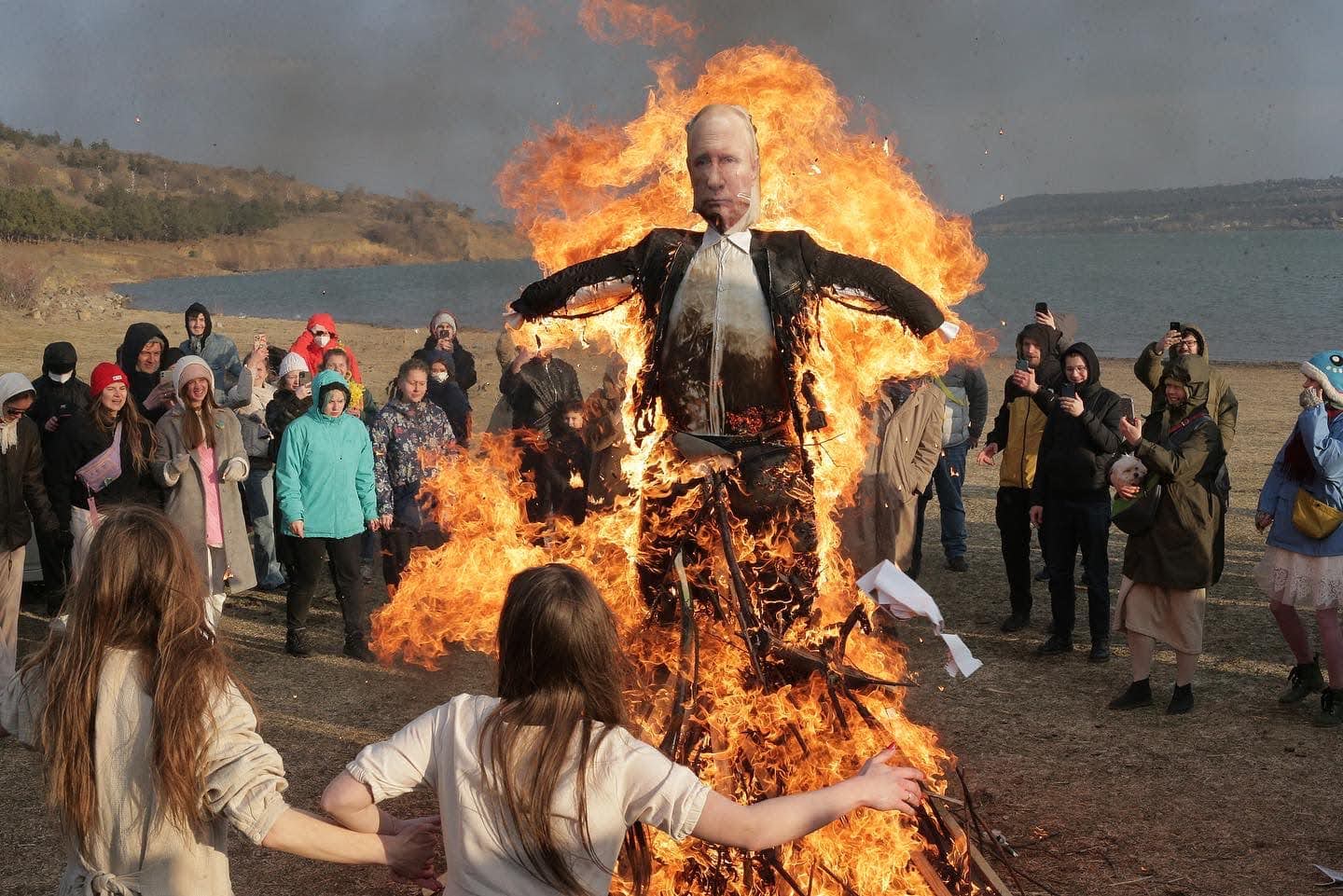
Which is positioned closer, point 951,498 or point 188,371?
point 188,371

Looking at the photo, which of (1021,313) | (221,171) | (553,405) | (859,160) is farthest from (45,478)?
(221,171)

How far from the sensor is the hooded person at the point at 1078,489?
849cm

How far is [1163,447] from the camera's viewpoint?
25.1 ft

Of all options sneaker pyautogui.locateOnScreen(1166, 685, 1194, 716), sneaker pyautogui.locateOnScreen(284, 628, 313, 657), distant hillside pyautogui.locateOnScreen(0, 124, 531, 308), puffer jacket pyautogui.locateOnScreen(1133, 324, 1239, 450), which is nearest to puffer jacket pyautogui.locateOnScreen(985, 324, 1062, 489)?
puffer jacket pyautogui.locateOnScreen(1133, 324, 1239, 450)

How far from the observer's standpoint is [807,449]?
466cm

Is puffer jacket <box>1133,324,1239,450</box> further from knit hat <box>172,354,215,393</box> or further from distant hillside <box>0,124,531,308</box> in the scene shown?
distant hillside <box>0,124,531,308</box>

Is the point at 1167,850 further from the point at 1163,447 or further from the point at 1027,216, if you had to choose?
the point at 1027,216

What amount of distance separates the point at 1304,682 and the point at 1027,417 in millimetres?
2760

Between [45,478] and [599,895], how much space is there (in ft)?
25.2

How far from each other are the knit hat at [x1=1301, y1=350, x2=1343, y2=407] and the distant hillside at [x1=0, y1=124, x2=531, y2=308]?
56482 mm

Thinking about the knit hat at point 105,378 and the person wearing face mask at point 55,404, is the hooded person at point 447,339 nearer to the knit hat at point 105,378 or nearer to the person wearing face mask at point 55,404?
the person wearing face mask at point 55,404

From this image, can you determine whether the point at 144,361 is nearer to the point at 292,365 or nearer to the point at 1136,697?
the point at 292,365

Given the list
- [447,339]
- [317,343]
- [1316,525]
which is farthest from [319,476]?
[1316,525]

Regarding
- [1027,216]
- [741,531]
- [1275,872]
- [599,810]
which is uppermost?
[1027,216]
